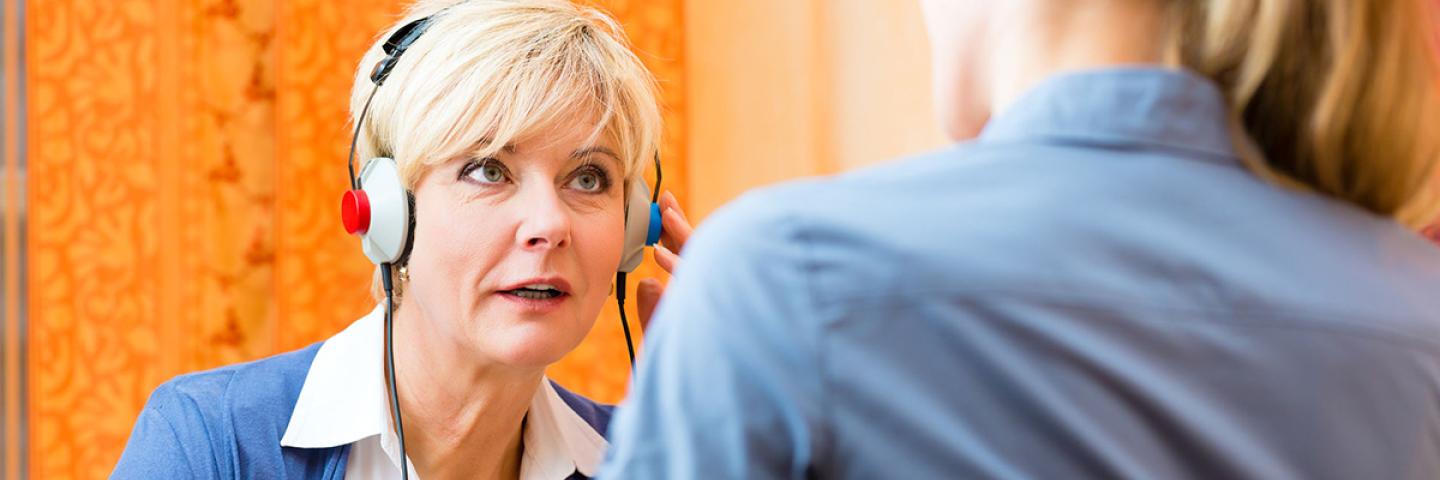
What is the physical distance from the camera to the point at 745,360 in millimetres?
530

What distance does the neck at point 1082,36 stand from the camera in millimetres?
628

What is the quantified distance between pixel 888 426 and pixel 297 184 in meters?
2.05

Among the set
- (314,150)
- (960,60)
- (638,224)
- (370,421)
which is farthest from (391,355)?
(314,150)

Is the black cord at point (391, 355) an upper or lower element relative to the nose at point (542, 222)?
lower

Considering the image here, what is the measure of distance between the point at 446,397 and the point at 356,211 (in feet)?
0.72

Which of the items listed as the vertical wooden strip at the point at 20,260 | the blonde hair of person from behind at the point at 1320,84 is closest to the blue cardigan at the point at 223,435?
the blonde hair of person from behind at the point at 1320,84

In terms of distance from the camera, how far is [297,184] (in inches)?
94.6

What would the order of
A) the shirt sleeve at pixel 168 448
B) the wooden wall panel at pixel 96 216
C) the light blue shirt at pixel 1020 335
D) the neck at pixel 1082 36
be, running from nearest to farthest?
the light blue shirt at pixel 1020 335, the neck at pixel 1082 36, the shirt sleeve at pixel 168 448, the wooden wall panel at pixel 96 216

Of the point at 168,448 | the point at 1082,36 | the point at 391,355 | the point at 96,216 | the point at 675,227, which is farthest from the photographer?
the point at 96,216

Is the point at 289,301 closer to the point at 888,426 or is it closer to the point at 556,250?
the point at 556,250

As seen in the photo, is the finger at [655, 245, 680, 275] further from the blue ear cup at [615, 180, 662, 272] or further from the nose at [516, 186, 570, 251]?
the nose at [516, 186, 570, 251]

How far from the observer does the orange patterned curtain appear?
2324mm

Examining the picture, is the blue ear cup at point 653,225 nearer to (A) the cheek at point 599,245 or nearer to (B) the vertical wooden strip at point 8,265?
(A) the cheek at point 599,245

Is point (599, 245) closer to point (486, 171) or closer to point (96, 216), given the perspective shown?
point (486, 171)
